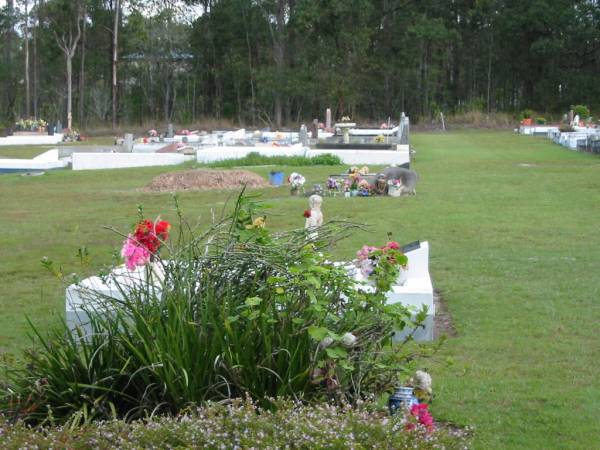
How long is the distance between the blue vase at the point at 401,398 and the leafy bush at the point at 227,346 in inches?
2.1

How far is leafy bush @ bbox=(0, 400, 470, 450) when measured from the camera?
134 inches

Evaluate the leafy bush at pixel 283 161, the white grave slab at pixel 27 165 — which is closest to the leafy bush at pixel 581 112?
the leafy bush at pixel 283 161

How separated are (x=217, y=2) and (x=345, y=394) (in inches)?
2206

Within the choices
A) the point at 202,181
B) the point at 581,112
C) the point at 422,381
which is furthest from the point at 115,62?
the point at 422,381

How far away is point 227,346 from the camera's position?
430cm

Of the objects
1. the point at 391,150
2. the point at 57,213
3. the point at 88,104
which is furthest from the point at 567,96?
the point at 57,213

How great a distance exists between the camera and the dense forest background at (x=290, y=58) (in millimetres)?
55219

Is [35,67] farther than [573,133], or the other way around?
[35,67]

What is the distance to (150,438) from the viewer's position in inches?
137

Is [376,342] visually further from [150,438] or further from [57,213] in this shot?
[57,213]

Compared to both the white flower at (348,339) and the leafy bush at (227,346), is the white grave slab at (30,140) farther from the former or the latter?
the white flower at (348,339)

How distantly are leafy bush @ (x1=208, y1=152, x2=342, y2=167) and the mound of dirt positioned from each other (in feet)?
15.9

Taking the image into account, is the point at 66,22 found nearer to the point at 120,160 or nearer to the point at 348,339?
the point at 120,160

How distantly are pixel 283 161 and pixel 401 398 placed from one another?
21.3 m
